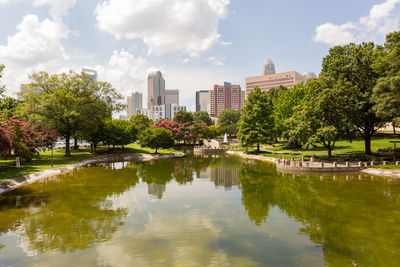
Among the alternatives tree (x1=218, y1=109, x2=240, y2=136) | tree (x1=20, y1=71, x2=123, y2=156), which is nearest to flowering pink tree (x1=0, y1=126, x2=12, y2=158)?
tree (x1=20, y1=71, x2=123, y2=156)

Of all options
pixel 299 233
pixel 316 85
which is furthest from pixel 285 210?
pixel 316 85

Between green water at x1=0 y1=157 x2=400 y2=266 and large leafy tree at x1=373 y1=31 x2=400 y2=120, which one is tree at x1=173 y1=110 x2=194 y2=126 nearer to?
large leafy tree at x1=373 y1=31 x2=400 y2=120

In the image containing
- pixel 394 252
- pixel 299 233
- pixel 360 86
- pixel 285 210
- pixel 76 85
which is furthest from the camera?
pixel 76 85

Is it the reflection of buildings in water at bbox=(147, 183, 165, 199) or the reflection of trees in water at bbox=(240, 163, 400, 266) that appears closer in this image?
the reflection of trees in water at bbox=(240, 163, 400, 266)

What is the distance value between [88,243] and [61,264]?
1.97 metres

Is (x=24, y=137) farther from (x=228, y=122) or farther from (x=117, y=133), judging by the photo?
(x=228, y=122)

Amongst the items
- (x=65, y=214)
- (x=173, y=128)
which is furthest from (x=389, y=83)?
(x=173, y=128)

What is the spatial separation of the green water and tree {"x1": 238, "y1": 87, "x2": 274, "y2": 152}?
107ft

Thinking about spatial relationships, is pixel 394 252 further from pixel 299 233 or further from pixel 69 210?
pixel 69 210

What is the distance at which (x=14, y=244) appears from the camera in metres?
11.8

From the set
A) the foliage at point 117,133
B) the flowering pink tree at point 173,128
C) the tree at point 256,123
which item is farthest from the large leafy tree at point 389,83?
the flowering pink tree at point 173,128

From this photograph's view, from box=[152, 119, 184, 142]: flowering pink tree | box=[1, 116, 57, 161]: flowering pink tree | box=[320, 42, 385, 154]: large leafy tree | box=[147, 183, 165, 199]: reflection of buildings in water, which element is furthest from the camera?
box=[152, 119, 184, 142]: flowering pink tree

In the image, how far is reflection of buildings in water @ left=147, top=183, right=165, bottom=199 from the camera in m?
22.0

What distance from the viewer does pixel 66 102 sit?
4806cm
